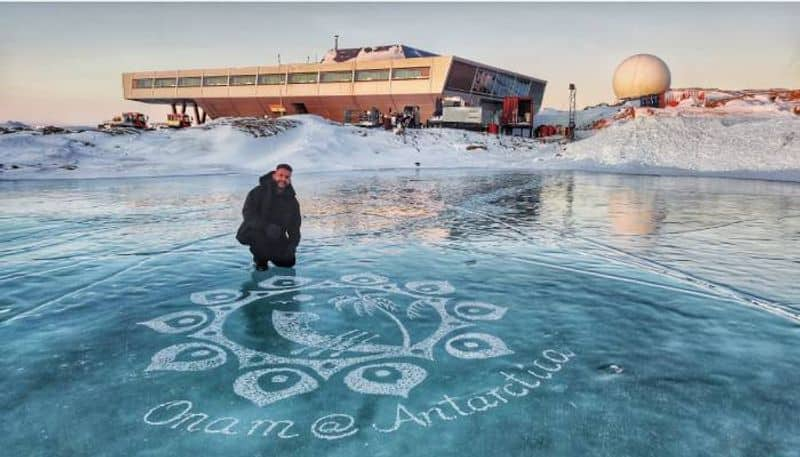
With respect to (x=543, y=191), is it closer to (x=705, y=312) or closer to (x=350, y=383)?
(x=705, y=312)

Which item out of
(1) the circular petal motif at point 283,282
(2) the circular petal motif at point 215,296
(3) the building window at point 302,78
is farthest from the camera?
(3) the building window at point 302,78

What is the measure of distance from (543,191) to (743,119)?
872 inches

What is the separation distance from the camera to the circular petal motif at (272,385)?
315 centimetres

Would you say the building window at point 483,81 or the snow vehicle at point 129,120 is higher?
the building window at point 483,81

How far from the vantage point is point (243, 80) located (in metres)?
71.6

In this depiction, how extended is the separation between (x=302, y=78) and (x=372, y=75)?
10.8 m

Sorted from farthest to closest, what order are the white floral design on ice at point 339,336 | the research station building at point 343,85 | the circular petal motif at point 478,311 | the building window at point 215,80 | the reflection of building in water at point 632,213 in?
the building window at point 215,80, the research station building at point 343,85, the reflection of building in water at point 632,213, the circular petal motif at point 478,311, the white floral design on ice at point 339,336

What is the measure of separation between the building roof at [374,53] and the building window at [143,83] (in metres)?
28.1

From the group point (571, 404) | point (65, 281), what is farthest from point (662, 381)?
point (65, 281)

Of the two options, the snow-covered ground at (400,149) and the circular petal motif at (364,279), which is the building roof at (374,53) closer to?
the snow-covered ground at (400,149)

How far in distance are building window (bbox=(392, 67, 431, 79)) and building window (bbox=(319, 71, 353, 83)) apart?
6185 mm

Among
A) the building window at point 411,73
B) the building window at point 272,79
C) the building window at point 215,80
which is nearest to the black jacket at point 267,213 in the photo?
the building window at point 411,73

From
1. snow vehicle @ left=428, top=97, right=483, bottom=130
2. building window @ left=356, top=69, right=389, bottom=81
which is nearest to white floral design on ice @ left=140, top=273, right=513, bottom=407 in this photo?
snow vehicle @ left=428, top=97, right=483, bottom=130

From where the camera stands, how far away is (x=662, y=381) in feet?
10.9
